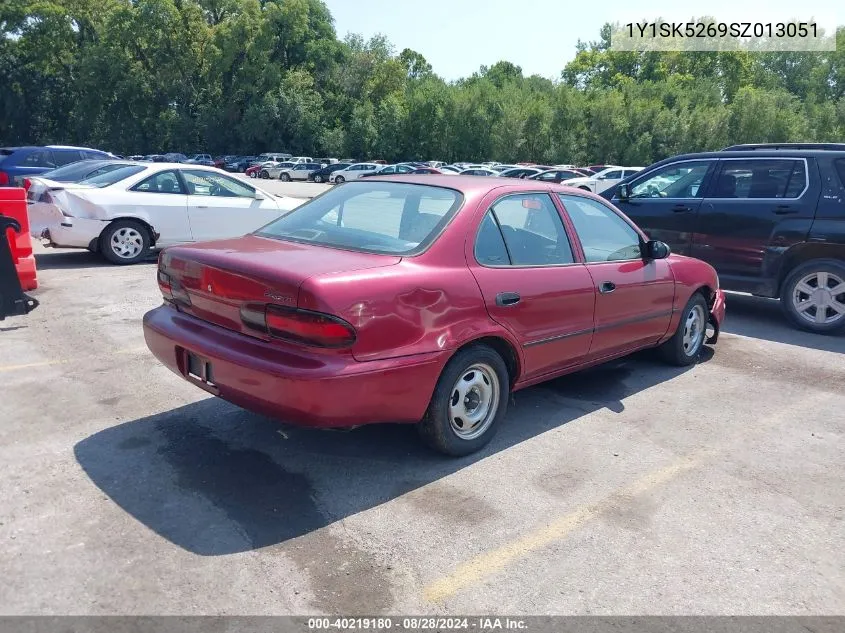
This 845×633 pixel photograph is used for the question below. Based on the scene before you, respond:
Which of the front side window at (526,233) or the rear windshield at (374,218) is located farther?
the front side window at (526,233)

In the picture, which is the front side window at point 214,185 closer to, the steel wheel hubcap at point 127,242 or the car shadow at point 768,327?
the steel wheel hubcap at point 127,242

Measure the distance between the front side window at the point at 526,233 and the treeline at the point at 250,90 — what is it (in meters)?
49.6

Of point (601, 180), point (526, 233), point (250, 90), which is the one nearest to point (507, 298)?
point (526, 233)

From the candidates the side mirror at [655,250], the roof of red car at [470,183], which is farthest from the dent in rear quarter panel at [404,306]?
the side mirror at [655,250]

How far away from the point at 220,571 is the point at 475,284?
200cm

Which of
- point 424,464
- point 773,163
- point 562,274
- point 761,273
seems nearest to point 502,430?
point 424,464

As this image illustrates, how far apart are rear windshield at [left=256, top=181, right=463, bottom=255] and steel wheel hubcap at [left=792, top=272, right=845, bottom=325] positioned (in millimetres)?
5107

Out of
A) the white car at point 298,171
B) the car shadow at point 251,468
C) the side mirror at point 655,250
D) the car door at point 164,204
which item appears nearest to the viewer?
the car shadow at point 251,468

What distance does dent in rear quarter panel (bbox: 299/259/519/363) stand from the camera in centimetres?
360

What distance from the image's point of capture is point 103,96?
2421 inches

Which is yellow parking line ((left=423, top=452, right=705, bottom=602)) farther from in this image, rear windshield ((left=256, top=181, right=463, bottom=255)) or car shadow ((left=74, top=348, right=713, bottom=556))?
rear windshield ((left=256, top=181, right=463, bottom=255))

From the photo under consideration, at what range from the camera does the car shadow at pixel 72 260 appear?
10289 mm

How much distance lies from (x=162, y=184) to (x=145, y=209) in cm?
49

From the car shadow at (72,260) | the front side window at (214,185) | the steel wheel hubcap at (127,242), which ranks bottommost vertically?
the car shadow at (72,260)
